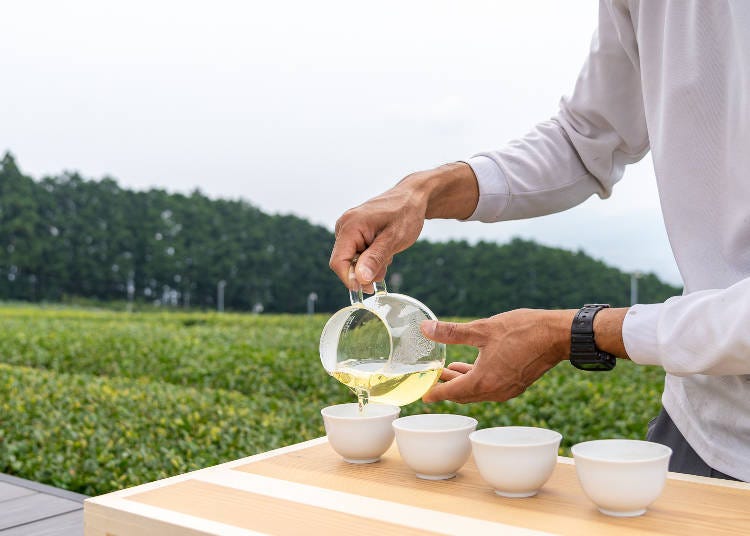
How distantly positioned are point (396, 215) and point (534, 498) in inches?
28.6

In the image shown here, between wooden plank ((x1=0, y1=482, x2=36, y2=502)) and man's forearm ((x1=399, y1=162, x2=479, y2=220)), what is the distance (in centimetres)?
185

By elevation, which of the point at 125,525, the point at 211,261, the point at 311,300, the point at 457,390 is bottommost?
the point at 125,525

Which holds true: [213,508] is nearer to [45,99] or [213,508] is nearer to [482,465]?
[482,465]

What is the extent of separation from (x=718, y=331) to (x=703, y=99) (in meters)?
0.53

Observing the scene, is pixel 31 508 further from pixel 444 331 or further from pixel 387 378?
pixel 444 331

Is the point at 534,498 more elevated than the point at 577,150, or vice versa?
the point at 577,150

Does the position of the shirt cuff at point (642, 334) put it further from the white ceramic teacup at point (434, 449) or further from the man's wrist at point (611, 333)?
the white ceramic teacup at point (434, 449)

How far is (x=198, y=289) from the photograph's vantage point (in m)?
43.8

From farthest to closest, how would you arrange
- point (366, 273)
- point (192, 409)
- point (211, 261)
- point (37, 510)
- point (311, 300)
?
point (311, 300)
point (211, 261)
point (192, 409)
point (37, 510)
point (366, 273)

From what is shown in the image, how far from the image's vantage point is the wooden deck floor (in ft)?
7.68

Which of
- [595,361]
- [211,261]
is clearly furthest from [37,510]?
[211,261]

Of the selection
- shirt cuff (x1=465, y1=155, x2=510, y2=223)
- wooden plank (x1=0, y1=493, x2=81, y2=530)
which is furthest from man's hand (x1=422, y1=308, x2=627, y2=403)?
wooden plank (x1=0, y1=493, x2=81, y2=530)

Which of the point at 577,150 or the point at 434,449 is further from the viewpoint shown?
the point at 577,150

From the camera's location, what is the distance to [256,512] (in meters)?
1.30
